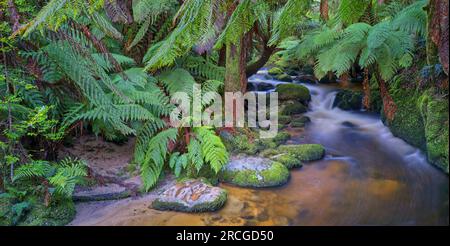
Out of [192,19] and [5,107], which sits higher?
[192,19]

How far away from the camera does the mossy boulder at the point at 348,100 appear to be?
638cm

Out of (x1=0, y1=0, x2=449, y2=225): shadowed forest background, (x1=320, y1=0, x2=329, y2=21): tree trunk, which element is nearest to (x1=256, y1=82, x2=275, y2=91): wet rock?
(x1=0, y1=0, x2=449, y2=225): shadowed forest background

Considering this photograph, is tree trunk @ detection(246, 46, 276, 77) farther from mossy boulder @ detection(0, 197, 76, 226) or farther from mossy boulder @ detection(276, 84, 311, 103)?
mossy boulder @ detection(0, 197, 76, 226)

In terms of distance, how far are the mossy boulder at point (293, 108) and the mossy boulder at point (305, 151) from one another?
5.66 ft

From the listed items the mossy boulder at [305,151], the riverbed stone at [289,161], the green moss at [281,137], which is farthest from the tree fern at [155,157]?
the green moss at [281,137]

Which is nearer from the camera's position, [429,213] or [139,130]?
[429,213]

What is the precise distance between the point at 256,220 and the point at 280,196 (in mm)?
490

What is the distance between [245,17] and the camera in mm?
1583

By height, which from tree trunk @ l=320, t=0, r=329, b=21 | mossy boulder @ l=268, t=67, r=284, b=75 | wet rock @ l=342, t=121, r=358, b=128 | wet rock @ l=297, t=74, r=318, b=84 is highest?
tree trunk @ l=320, t=0, r=329, b=21

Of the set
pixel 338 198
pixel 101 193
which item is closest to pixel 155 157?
pixel 101 193

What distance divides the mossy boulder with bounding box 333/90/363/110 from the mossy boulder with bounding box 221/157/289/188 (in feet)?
10.2

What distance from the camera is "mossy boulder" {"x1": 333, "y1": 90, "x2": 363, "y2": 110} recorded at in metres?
6.38
